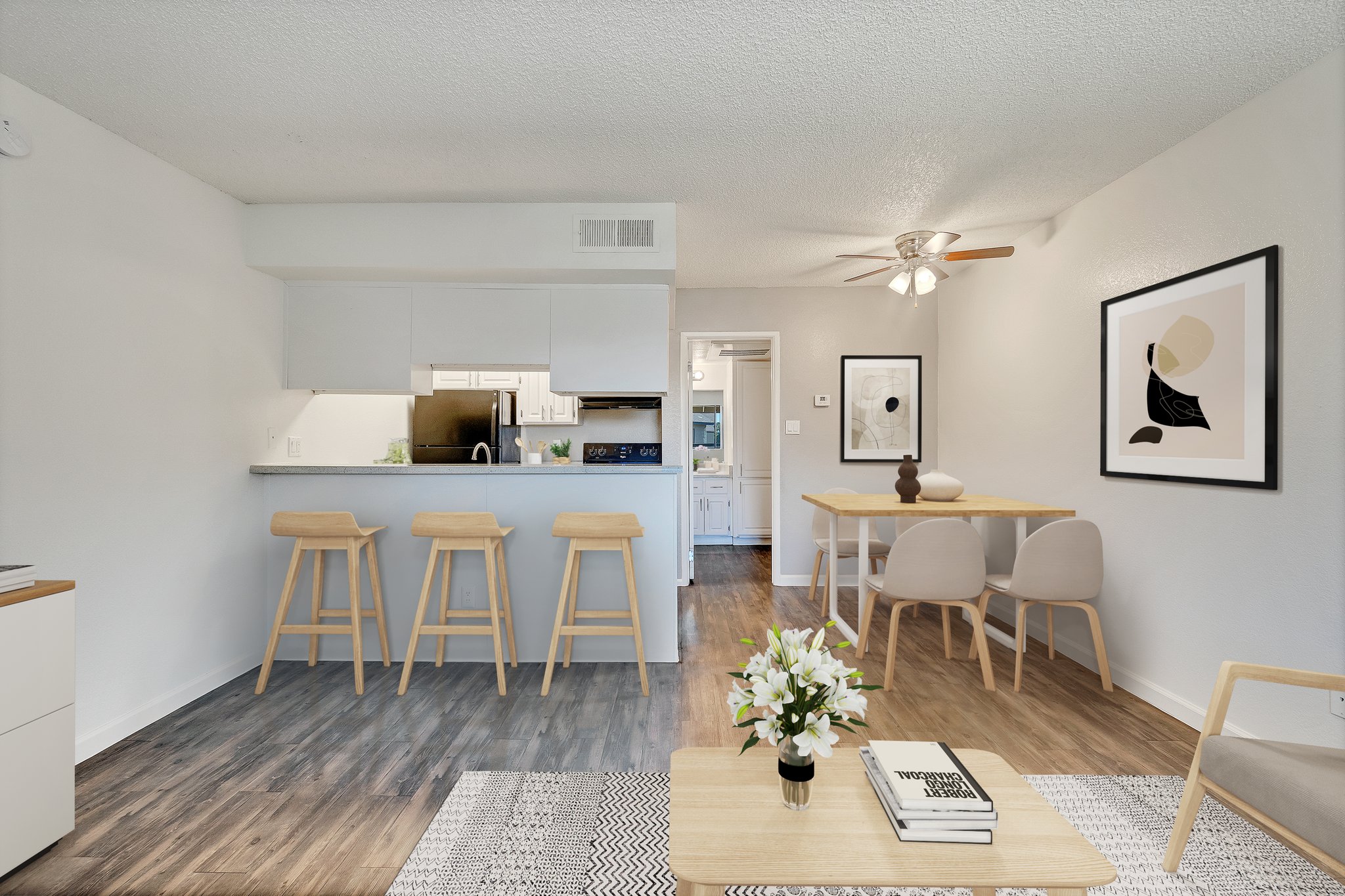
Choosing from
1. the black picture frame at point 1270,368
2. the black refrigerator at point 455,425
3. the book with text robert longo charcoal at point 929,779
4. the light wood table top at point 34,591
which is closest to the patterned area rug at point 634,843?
the book with text robert longo charcoal at point 929,779

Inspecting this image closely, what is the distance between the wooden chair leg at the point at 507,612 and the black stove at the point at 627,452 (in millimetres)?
1746

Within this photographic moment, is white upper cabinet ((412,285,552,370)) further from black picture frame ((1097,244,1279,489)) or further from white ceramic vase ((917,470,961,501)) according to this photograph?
black picture frame ((1097,244,1279,489))

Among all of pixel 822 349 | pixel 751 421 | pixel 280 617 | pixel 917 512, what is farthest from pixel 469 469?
pixel 751 421

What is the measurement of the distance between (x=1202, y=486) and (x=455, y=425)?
4.45 m

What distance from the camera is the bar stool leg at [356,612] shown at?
9.97 ft

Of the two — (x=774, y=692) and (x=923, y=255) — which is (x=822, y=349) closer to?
(x=923, y=255)

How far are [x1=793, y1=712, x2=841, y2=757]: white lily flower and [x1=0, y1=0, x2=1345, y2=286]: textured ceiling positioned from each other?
1919 mm

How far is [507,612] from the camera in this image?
339cm

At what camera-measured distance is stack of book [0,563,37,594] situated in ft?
5.83

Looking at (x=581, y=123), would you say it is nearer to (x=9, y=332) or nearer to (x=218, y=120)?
(x=218, y=120)

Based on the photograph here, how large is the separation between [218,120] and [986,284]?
440cm

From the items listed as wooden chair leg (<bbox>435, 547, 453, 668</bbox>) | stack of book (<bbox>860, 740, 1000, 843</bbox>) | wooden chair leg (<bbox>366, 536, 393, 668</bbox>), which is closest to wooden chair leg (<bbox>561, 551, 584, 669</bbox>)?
wooden chair leg (<bbox>435, 547, 453, 668</bbox>)

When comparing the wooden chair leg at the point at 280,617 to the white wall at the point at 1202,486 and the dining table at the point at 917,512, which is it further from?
the white wall at the point at 1202,486

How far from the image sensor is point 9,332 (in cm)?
222
